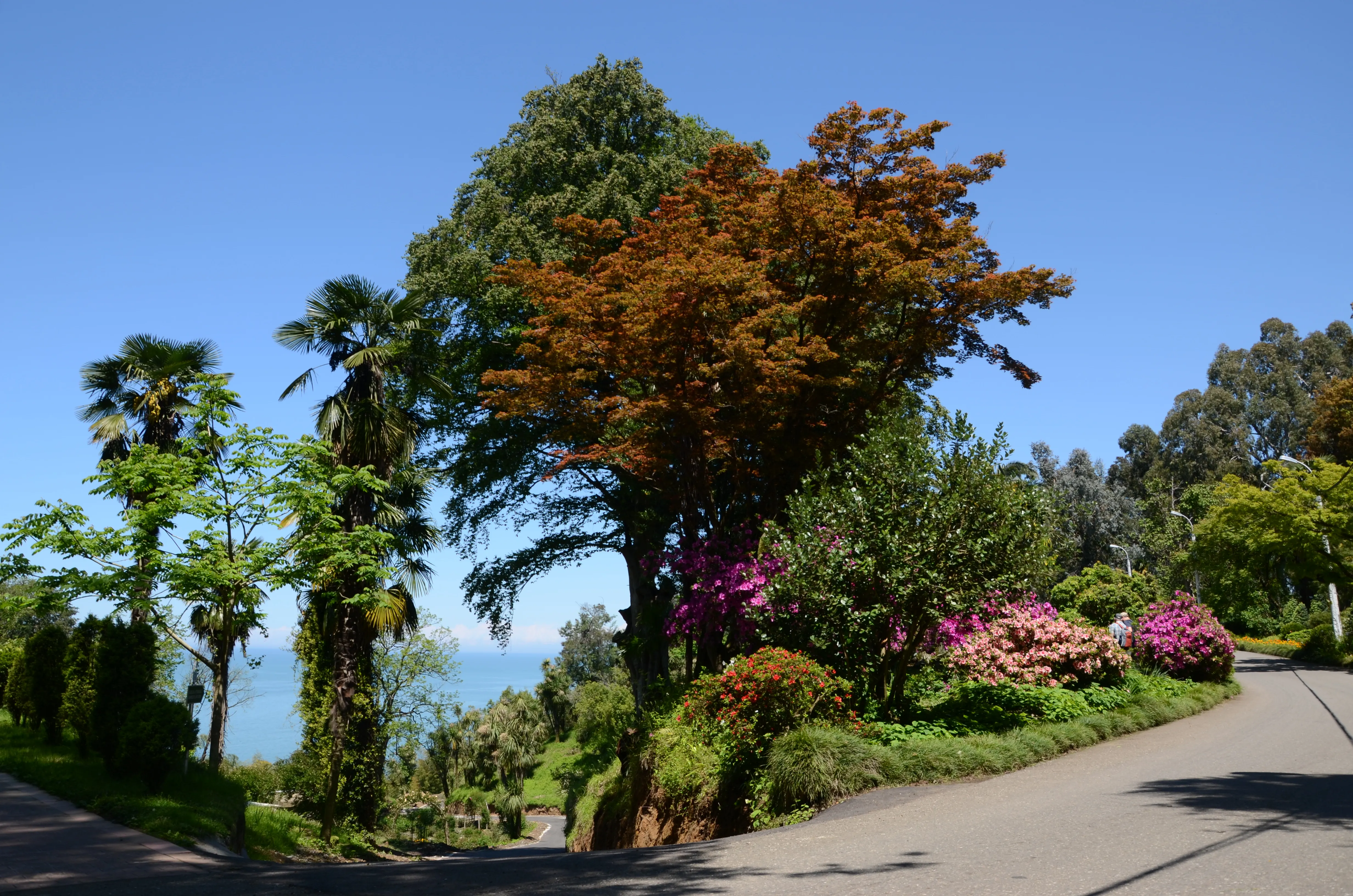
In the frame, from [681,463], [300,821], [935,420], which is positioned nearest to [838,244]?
[935,420]

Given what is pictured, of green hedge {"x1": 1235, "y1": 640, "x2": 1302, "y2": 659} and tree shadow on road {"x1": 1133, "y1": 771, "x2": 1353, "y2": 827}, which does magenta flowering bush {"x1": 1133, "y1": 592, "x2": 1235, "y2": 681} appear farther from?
green hedge {"x1": 1235, "y1": 640, "x2": 1302, "y2": 659}

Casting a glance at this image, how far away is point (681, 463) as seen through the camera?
54.5 feet

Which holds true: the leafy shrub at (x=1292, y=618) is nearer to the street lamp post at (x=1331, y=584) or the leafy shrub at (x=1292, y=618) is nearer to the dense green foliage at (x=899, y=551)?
the street lamp post at (x=1331, y=584)

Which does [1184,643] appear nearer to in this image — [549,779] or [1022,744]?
[1022,744]

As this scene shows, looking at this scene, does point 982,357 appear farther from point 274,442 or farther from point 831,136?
point 274,442

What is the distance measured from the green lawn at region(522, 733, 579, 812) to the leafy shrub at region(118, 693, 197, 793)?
2059 inches

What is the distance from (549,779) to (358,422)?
190ft

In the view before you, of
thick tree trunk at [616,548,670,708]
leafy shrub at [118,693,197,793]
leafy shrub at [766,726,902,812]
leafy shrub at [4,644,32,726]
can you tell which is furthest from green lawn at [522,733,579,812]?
leafy shrub at [766,726,902,812]

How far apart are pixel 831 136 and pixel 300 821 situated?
17126mm

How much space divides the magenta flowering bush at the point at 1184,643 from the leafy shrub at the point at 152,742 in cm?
1856

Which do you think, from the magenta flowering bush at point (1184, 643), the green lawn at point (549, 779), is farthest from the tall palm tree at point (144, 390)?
the green lawn at point (549, 779)

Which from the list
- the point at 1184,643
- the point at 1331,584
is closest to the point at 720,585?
the point at 1184,643

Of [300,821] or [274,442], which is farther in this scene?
[300,821]

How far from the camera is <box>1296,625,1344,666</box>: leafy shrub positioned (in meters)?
31.4
